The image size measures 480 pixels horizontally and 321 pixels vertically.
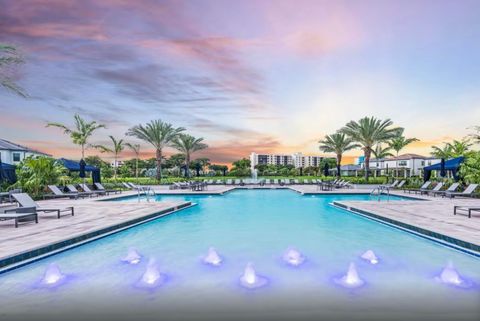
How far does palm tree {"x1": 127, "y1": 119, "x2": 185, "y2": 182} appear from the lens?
2978 cm

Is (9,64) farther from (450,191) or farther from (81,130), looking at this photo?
(450,191)

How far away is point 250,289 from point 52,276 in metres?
3.26

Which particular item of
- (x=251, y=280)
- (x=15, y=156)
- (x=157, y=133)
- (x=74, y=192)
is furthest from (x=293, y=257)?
(x=15, y=156)

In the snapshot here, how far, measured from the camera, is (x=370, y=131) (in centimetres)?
2775

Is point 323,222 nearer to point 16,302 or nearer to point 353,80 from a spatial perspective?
point 16,302

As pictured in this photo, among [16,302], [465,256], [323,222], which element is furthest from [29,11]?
[465,256]

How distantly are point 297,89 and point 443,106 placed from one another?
10.5 meters

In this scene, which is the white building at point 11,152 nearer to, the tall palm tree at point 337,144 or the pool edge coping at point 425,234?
the tall palm tree at point 337,144

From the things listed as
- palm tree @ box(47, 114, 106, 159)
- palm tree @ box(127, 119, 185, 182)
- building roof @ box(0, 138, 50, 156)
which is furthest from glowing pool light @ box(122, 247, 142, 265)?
building roof @ box(0, 138, 50, 156)

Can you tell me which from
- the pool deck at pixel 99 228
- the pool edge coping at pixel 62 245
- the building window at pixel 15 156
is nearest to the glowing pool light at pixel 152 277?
the pool edge coping at pixel 62 245

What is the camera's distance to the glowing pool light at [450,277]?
15.1 ft

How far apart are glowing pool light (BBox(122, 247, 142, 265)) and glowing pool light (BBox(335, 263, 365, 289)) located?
3.81 meters

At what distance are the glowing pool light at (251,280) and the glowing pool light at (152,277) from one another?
1.33m

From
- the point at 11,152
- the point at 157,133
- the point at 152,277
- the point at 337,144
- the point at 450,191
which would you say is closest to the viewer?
the point at 152,277
